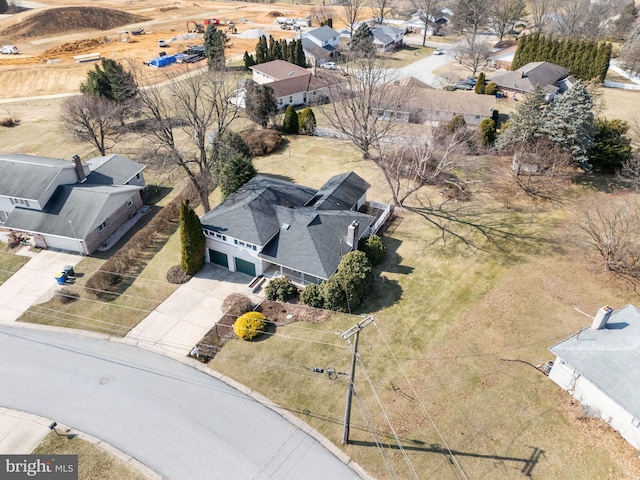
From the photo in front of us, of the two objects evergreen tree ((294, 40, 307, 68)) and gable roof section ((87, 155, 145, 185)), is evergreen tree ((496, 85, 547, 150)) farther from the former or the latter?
evergreen tree ((294, 40, 307, 68))

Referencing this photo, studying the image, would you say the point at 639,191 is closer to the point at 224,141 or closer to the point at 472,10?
the point at 224,141

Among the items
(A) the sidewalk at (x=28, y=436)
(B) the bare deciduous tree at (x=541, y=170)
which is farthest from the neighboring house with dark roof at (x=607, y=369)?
(A) the sidewalk at (x=28, y=436)

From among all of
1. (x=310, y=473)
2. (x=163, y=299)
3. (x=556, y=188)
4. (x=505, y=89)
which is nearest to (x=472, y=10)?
(x=505, y=89)

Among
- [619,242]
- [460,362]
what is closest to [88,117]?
[460,362]

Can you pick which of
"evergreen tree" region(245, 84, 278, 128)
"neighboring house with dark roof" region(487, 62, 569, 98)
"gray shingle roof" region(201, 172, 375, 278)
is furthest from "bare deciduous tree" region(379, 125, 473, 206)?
"neighboring house with dark roof" region(487, 62, 569, 98)

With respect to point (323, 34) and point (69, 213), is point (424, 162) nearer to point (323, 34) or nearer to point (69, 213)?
point (69, 213)
